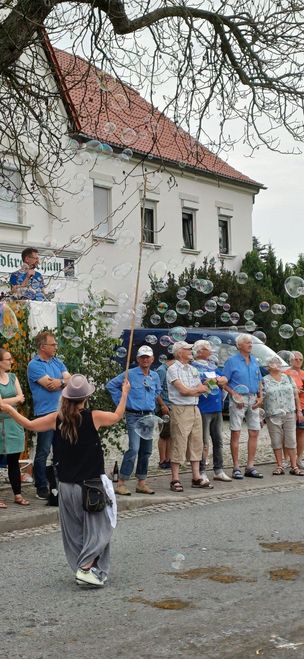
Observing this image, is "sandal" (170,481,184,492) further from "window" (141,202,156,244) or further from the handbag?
"window" (141,202,156,244)

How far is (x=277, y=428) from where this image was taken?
12273 millimetres

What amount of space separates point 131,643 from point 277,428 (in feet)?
25.0

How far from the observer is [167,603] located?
5.69 meters

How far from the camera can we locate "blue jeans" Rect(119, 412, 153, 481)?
995cm

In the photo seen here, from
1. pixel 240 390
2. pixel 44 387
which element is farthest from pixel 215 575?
pixel 240 390

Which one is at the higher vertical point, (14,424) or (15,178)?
(15,178)

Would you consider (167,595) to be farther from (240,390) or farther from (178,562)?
(240,390)

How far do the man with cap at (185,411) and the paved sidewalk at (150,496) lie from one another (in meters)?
0.30

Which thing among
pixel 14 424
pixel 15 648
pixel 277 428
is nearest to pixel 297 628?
pixel 15 648

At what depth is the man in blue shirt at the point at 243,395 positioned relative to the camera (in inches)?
449

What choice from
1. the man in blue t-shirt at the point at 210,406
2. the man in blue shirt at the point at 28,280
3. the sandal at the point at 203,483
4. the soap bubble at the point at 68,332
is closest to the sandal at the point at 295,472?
the man in blue t-shirt at the point at 210,406

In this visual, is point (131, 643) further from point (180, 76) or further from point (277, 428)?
point (277, 428)

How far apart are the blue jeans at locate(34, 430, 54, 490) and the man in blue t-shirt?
2.16 meters

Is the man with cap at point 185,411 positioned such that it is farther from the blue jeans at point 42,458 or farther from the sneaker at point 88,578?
the sneaker at point 88,578
